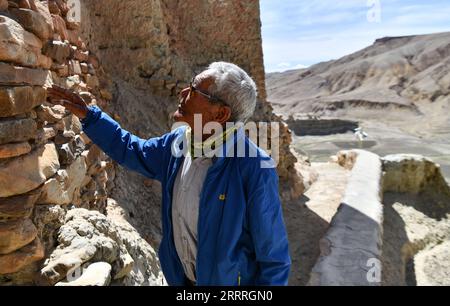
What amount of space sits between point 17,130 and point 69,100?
0.37 metres

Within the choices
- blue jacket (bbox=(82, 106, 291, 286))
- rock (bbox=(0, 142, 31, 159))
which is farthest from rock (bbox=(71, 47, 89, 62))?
blue jacket (bbox=(82, 106, 291, 286))

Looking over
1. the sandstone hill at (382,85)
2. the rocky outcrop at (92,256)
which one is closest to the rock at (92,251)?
the rocky outcrop at (92,256)

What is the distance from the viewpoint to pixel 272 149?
698 cm

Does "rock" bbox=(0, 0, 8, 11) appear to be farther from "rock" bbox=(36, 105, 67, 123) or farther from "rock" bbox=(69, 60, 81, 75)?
"rock" bbox=(69, 60, 81, 75)

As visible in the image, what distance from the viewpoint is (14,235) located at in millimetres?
1612

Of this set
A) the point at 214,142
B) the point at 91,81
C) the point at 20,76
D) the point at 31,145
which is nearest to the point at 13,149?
the point at 31,145

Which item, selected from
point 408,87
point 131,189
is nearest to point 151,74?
point 131,189

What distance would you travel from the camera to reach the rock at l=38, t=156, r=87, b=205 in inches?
72.1

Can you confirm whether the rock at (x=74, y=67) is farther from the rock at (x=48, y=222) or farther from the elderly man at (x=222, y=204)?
the elderly man at (x=222, y=204)

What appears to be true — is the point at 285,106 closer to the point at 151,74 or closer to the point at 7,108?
the point at 151,74

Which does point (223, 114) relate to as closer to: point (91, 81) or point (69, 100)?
point (69, 100)

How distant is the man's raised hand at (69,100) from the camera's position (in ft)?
6.39

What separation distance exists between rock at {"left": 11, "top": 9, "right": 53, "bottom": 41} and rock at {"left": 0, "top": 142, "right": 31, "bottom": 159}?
522 millimetres
